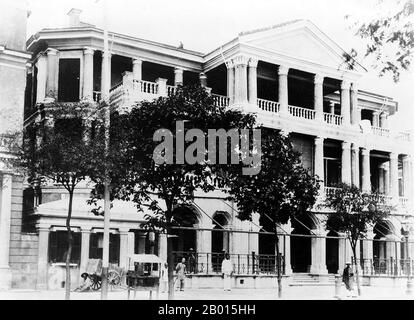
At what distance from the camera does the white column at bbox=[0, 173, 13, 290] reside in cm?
2650

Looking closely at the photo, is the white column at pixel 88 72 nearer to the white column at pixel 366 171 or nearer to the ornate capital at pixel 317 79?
the ornate capital at pixel 317 79

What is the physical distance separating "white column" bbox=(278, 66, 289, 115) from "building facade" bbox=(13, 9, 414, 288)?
0.06m

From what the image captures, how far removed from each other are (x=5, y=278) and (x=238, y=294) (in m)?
10.1

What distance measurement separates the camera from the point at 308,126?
36438 millimetres

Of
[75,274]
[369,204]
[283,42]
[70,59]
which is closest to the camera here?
[75,274]

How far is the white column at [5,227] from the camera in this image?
2650cm

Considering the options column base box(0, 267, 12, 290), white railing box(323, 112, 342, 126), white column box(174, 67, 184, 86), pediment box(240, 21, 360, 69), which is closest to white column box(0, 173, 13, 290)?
column base box(0, 267, 12, 290)

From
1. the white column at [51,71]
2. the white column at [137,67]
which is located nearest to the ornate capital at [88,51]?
the white column at [51,71]

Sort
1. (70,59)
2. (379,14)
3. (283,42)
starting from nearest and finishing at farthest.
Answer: (379,14) < (70,59) < (283,42)

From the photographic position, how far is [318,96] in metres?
37.1
